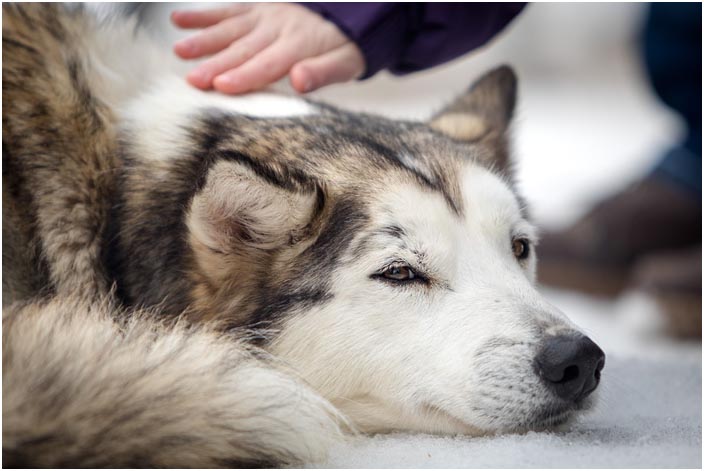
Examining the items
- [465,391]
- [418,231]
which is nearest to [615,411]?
[465,391]

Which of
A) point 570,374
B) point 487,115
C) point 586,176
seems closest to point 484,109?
point 487,115

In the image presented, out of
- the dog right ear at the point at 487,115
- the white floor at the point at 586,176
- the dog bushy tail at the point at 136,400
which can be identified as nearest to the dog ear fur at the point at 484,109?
the dog right ear at the point at 487,115

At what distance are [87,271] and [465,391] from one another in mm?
927

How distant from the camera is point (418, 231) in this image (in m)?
1.83

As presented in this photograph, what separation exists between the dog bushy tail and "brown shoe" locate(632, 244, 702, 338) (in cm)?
277

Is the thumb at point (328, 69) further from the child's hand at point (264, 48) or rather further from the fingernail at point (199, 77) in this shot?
the fingernail at point (199, 77)

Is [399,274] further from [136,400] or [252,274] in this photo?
[136,400]

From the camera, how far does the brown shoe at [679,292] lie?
3.90m

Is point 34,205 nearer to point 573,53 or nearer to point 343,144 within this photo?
point 343,144

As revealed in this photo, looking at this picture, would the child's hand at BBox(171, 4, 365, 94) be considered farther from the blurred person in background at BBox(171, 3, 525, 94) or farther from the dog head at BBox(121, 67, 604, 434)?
the dog head at BBox(121, 67, 604, 434)

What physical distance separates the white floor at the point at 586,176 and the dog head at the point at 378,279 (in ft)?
0.34

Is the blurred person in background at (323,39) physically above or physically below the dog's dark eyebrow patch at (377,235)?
above

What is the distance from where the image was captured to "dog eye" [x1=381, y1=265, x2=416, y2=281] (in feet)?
5.96

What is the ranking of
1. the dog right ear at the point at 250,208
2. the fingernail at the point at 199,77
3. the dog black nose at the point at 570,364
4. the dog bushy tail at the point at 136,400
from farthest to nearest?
the fingernail at the point at 199,77 → the dog right ear at the point at 250,208 → the dog black nose at the point at 570,364 → the dog bushy tail at the point at 136,400
